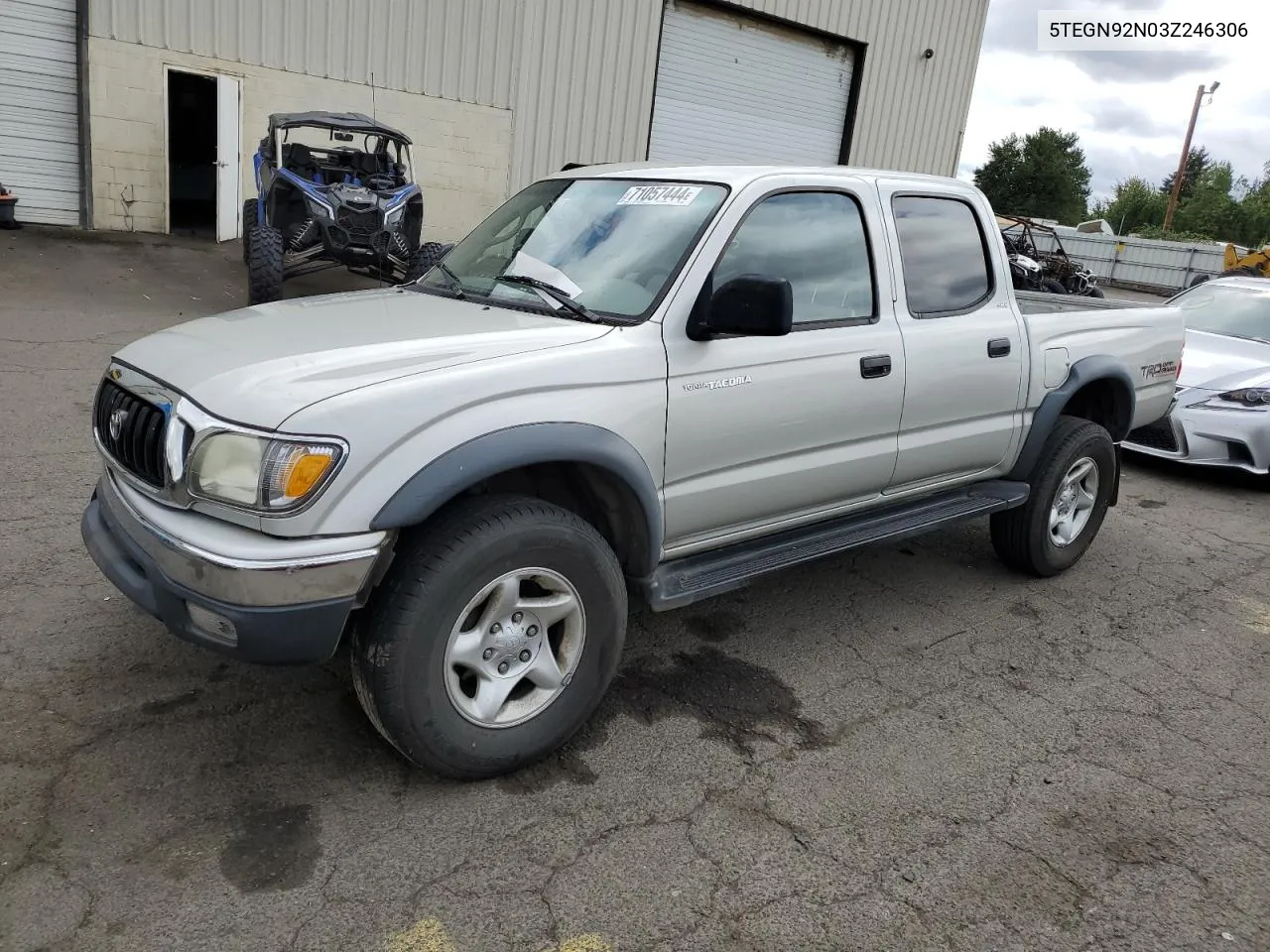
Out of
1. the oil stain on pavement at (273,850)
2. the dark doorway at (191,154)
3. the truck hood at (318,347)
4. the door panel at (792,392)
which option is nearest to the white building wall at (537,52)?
the dark doorway at (191,154)

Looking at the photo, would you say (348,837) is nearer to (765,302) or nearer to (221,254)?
(765,302)

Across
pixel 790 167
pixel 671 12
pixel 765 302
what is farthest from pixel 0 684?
pixel 671 12

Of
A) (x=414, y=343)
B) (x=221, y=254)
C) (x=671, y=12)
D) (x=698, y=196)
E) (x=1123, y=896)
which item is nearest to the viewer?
(x=1123, y=896)

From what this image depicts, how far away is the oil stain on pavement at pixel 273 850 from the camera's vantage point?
246 centimetres

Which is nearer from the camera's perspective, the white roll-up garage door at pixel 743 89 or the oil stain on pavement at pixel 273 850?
the oil stain on pavement at pixel 273 850

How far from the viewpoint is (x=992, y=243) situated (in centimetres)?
451

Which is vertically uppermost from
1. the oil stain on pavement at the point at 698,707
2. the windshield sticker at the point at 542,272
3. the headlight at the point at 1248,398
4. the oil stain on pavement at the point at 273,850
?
the windshield sticker at the point at 542,272

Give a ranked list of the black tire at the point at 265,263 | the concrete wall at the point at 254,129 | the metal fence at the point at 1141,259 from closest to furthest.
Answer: the black tire at the point at 265,263
the concrete wall at the point at 254,129
the metal fence at the point at 1141,259

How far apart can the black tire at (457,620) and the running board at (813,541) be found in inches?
11.7

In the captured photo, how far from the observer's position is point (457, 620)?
106 inches

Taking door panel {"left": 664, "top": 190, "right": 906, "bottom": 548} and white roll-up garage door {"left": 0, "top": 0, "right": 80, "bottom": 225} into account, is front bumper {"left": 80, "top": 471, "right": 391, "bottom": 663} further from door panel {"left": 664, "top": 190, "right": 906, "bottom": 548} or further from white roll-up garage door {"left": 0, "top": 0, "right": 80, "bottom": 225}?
white roll-up garage door {"left": 0, "top": 0, "right": 80, "bottom": 225}

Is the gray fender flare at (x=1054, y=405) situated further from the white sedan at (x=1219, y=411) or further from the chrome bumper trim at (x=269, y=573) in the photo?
the chrome bumper trim at (x=269, y=573)

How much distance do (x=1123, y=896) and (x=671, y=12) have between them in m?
15.2

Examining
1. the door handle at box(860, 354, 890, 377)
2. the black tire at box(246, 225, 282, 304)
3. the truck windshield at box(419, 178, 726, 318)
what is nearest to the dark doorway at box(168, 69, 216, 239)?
the black tire at box(246, 225, 282, 304)
